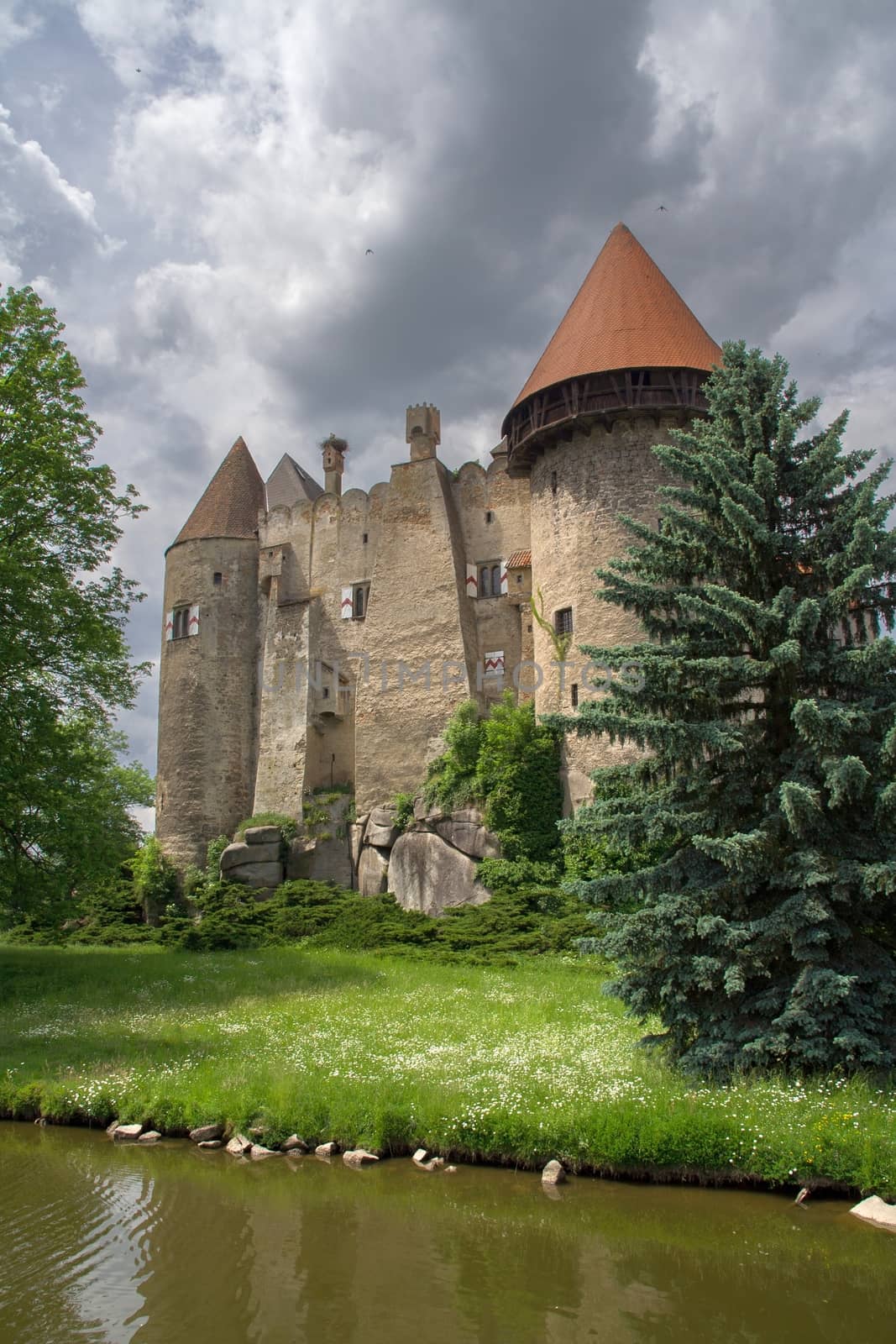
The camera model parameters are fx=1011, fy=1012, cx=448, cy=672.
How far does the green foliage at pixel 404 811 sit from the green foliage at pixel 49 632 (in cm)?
898

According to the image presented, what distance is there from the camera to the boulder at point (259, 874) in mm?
29188

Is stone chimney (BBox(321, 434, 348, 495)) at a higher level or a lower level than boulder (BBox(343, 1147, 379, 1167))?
higher

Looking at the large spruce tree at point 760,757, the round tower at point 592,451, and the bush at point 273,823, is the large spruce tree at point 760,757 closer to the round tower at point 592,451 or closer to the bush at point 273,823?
the round tower at point 592,451

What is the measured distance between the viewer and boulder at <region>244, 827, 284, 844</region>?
2980 cm

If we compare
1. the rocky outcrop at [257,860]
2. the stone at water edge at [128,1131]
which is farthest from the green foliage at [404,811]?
the stone at water edge at [128,1131]

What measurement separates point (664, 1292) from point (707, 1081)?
3379 millimetres

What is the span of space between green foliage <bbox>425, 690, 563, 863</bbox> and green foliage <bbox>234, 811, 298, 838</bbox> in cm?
516

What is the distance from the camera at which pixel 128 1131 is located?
1059 centimetres

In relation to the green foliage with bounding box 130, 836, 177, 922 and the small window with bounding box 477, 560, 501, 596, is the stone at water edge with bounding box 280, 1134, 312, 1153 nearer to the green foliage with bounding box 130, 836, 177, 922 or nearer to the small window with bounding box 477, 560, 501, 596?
the small window with bounding box 477, 560, 501, 596

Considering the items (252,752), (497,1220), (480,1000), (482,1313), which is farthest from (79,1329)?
(252,752)

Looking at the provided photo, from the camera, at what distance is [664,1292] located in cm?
681

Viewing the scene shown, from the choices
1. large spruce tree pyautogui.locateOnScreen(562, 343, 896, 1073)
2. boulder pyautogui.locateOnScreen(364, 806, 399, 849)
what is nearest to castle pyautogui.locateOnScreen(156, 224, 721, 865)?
boulder pyautogui.locateOnScreen(364, 806, 399, 849)

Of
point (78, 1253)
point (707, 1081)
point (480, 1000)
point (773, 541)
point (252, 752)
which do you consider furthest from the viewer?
point (252, 752)

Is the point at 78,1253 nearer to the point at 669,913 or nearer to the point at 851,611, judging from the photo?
the point at 669,913
